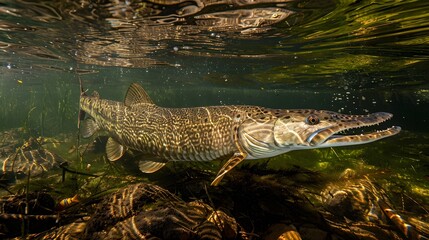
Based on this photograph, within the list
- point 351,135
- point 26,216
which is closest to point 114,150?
point 26,216

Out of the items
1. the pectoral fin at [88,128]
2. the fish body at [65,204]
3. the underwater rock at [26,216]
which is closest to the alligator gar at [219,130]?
the pectoral fin at [88,128]

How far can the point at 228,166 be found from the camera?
4.58 m

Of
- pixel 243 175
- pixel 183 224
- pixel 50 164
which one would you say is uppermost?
pixel 183 224

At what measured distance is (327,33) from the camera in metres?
10.5

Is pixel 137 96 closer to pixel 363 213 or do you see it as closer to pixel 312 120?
pixel 312 120

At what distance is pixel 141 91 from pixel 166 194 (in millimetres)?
4643

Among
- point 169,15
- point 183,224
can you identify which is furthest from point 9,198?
point 169,15

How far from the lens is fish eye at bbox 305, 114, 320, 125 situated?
Result: 14.3 feet

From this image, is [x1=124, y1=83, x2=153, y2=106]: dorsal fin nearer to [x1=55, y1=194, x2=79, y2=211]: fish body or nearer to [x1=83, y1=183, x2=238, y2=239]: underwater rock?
[x1=55, y1=194, x2=79, y2=211]: fish body

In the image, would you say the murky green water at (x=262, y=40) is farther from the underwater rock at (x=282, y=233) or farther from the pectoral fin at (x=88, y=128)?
the underwater rock at (x=282, y=233)

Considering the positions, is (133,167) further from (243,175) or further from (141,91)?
(243,175)

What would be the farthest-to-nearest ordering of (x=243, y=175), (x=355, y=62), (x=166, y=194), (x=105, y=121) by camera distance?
(x=355, y=62) → (x=105, y=121) → (x=243, y=175) → (x=166, y=194)

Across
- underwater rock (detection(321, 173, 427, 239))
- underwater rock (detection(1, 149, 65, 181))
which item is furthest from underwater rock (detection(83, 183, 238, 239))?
underwater rock (detection(1, 149, 65, 181))

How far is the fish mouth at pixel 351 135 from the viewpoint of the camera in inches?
144
